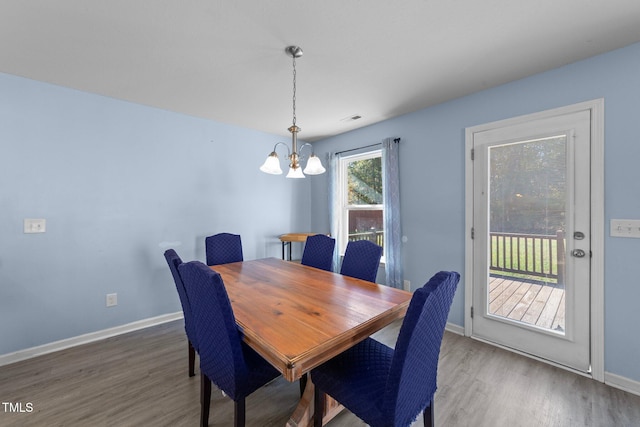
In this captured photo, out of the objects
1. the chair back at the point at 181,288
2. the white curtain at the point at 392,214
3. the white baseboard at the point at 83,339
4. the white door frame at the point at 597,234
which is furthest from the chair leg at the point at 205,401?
the white door frame at the point at 597,234

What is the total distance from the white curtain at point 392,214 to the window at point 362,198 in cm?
29

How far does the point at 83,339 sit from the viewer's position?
246 cm

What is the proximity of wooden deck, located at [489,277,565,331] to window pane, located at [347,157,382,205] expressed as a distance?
65.4 inches

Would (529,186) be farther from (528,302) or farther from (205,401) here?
(205,401)

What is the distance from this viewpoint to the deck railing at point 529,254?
2.11 m

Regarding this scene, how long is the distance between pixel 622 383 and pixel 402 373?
2038 mm

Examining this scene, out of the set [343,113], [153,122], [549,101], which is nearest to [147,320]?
[153,122]

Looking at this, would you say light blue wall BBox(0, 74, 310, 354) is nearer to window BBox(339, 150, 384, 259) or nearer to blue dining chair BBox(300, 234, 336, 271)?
blue dining chair BBox(300, 234, 336, 271)

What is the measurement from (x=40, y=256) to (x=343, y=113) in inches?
128

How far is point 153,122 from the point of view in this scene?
2.85 m

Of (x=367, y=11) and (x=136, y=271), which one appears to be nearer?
(x=367, y=11)

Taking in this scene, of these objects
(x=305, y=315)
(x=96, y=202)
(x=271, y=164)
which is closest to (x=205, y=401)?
(x=305, y=315)

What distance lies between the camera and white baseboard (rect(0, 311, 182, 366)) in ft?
7.12

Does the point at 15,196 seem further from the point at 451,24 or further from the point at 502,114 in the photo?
the point at 502,114
